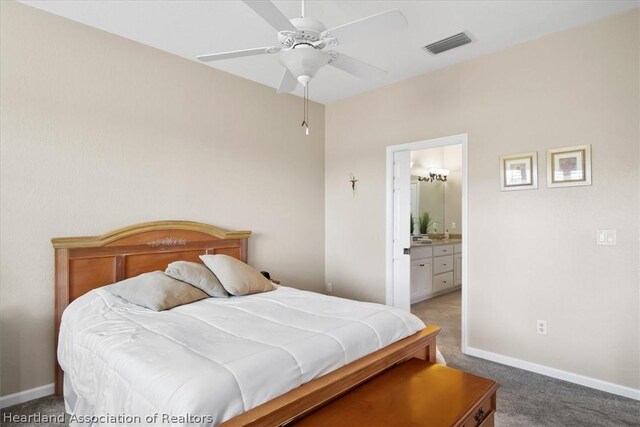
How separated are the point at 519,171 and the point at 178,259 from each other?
3.03 meters

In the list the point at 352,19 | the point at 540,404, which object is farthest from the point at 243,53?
the point at 540,404

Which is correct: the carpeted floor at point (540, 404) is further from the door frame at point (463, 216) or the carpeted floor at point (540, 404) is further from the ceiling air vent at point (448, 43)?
the ceiling air vent at point (448, 43)

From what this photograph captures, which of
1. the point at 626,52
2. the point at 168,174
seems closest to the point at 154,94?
the point at 168,174

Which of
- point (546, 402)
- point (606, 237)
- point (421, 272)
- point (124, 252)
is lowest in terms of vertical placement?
point (546, 402)

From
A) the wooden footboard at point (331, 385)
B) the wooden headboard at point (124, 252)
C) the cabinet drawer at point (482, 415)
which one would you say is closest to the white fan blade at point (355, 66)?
the wooden footboard at point (331, 385)

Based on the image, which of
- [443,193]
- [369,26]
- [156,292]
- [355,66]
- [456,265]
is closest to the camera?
[369,26]

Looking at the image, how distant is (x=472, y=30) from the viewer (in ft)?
9.14

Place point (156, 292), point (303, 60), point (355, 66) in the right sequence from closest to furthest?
point (303, 60) < point (355, 66) < point (156, 292)

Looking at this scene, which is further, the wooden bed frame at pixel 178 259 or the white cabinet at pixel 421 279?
the white cabinet at pixel 421 279

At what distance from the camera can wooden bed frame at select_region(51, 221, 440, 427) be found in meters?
1.43

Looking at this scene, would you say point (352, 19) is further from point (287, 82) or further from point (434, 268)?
point (434, 268)

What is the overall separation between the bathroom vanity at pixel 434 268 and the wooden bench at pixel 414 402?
326 cm

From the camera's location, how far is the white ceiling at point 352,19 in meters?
2.46

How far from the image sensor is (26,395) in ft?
8.10
